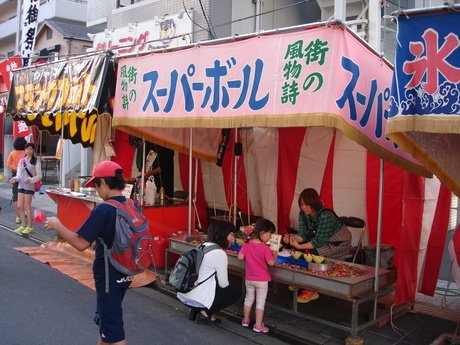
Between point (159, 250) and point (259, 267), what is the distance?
2593mm

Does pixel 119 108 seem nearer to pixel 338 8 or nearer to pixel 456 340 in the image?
pixel 338 8

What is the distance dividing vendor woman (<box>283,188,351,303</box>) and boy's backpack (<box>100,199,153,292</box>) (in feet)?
8.78

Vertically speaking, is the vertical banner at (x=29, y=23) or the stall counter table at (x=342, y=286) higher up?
the vertical banner at (x=29, y=23)

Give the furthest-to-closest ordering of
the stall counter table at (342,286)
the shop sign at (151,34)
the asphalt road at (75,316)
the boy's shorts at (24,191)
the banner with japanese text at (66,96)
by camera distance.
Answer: the shop sign at (151,34) < the boy's shorts at (24,191) < the banner with japanese text at (66,96) < the asphalt road at (75,316) < the stall counter table at (342,286)

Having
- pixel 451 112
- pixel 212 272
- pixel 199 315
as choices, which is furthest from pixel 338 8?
pixel 199 315

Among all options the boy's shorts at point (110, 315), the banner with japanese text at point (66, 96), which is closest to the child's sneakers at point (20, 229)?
the banner with japanese text at point (66, 96)

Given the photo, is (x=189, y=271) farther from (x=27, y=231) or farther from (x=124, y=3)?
(x=124, y=3)

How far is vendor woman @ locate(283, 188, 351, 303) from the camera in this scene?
558 cm

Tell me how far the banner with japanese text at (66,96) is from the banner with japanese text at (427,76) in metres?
4.74

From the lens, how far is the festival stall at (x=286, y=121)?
167 inches

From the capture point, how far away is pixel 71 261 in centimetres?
763

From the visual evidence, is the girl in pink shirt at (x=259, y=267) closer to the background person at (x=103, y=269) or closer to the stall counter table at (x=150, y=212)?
the background person at (x=103, y=269)

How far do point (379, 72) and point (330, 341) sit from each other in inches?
120

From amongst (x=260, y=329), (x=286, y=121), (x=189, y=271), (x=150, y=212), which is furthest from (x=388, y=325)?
(x=150, y=212)
